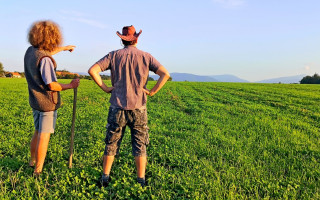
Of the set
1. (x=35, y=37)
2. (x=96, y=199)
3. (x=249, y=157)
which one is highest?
(x=35, y=37)

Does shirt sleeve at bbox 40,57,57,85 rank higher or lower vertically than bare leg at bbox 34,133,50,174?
higher

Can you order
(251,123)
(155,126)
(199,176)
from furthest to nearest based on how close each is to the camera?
(251,123) < (155,126) < (199,176)

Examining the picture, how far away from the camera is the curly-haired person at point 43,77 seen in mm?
3469

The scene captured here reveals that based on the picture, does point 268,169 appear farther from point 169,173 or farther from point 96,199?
point 96,199

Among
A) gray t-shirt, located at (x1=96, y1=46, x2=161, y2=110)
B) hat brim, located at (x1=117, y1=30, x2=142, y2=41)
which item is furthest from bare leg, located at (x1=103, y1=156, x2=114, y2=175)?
hat brim, located at (x1=117, y1=30, x2=142, y2=41)

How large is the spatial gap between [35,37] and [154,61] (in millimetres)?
1941

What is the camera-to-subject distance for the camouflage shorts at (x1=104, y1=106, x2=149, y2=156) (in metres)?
3.47

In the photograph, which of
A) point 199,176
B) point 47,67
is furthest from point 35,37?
point 199,176

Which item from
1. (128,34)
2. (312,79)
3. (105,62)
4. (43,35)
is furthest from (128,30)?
(312,79)

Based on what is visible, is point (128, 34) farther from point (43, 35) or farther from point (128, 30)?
point (43, 35)

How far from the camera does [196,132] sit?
23.0 ft

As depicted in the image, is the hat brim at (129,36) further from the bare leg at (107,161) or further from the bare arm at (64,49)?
the bare leg at (107,161)

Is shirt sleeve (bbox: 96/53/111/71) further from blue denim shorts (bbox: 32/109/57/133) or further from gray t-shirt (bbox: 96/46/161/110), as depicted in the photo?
blue denim shorts (bbox: 32/109/57/133)

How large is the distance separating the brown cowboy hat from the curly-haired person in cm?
119
